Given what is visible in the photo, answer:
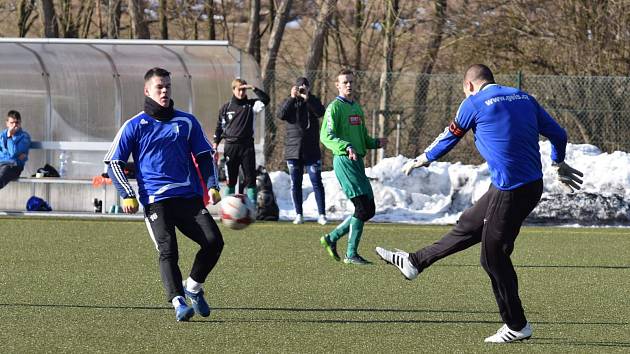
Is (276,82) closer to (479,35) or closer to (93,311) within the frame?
(479,35)

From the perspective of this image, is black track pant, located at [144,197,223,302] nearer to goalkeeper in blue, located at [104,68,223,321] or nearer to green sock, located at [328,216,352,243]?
goalkeeper in blue, located at [104,68,223,321]

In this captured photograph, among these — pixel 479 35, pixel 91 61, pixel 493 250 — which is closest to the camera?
pixel 493 250

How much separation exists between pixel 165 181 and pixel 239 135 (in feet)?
27.7

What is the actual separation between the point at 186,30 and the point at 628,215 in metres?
16.4

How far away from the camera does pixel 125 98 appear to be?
68.7ft

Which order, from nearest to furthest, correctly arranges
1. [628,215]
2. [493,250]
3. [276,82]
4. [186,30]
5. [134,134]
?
[493,250]
[134,134]
[628,215]
[276,82]
[186,30]

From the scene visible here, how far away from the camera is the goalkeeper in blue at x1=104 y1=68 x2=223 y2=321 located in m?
8.23

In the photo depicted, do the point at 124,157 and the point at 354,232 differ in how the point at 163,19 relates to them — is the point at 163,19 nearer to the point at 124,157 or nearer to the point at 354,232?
the point at 354,232

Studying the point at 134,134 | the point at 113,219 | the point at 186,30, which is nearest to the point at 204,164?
the point at 134,134

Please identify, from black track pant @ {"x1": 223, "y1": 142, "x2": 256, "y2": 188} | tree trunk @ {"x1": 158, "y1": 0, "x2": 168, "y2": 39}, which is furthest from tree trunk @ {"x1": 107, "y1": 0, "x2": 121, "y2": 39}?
black track pant @ {"x1": 223, "y1": 142, "x2": 256, "y2": 188}

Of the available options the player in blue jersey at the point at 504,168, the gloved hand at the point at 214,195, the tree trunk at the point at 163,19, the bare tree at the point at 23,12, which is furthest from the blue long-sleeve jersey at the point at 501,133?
the bare tree at the point at 23,12

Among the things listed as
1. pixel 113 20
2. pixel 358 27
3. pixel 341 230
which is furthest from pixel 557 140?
pixel 358 27

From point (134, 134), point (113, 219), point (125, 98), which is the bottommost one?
point (113, 219)

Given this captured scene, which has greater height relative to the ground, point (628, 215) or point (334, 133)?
point (334, 133)
